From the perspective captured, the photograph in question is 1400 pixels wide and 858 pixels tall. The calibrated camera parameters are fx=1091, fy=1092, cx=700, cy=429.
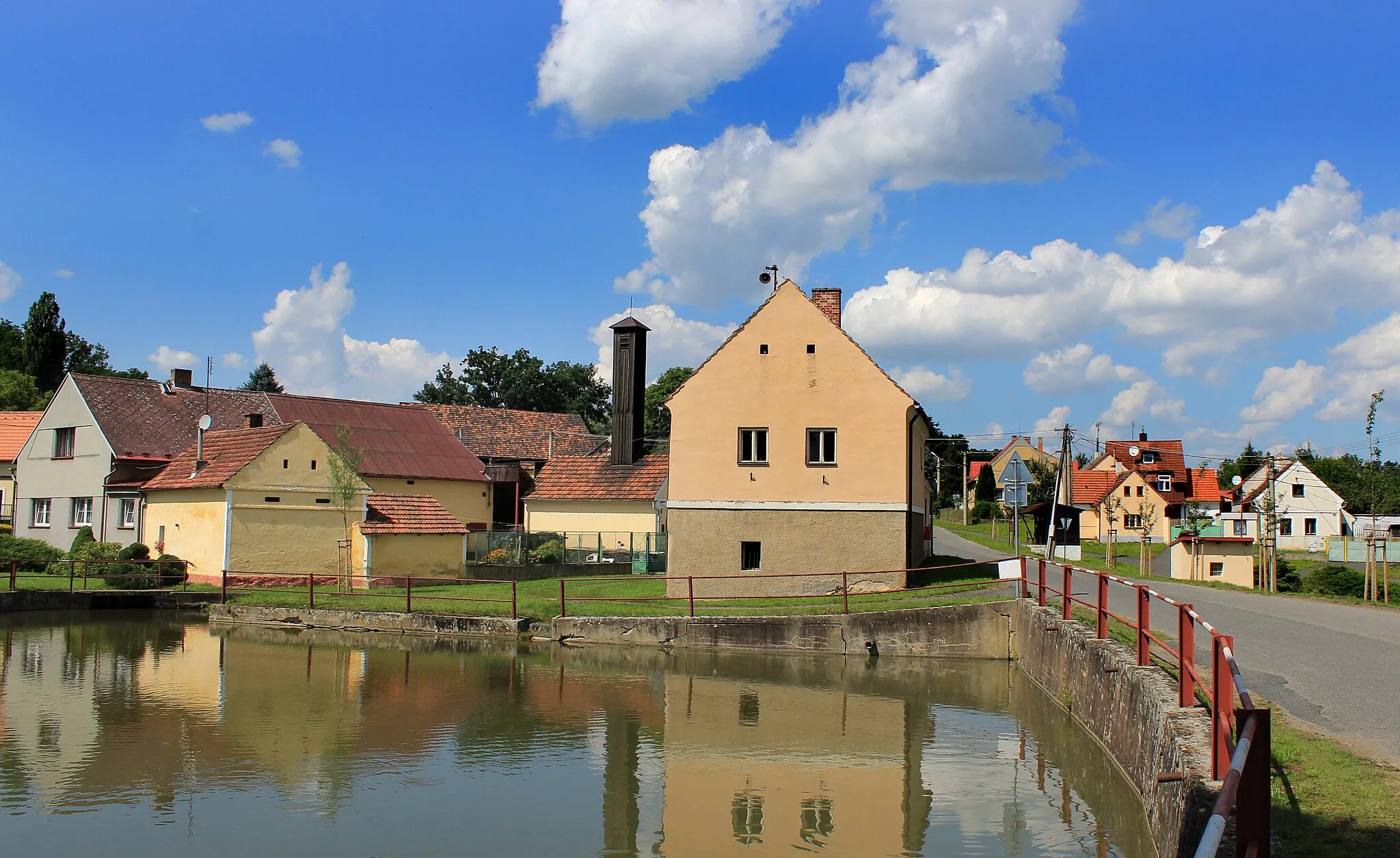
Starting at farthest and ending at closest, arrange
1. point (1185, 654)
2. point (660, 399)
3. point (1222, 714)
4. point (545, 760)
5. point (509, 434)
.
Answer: point (660, 399), point (509, 434), point (545, 760), point (1185, 654), point (1222, 714)

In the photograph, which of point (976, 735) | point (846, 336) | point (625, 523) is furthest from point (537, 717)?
point (625, 523)

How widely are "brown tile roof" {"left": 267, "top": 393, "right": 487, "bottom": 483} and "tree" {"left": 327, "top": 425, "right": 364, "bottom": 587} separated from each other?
8970mm

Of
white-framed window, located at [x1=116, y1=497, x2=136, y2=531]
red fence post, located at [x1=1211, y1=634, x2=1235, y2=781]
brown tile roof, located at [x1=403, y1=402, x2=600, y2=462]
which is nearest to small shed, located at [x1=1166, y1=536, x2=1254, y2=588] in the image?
brown tile roof, located at [x1=403, y1=402, x2=600, y2=462]

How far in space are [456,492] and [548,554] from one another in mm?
11285

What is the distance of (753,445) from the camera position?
98.4 ft

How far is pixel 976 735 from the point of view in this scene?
15594mm

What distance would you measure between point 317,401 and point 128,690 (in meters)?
35.8

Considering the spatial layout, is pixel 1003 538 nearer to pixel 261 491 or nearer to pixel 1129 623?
pixel 261 491

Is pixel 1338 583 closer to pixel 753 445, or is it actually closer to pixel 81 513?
pixel 753 445

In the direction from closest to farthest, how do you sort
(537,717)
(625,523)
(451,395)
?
(537,717) → (625,523) → (451,395)

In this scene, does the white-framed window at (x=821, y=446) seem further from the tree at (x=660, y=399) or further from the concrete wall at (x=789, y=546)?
the tree at (x=660, y=399)

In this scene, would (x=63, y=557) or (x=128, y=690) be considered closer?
(x=128, y=690)

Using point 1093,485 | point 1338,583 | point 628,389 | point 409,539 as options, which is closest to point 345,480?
point 409,539

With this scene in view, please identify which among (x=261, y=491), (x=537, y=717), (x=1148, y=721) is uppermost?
(x=261, y=491)
